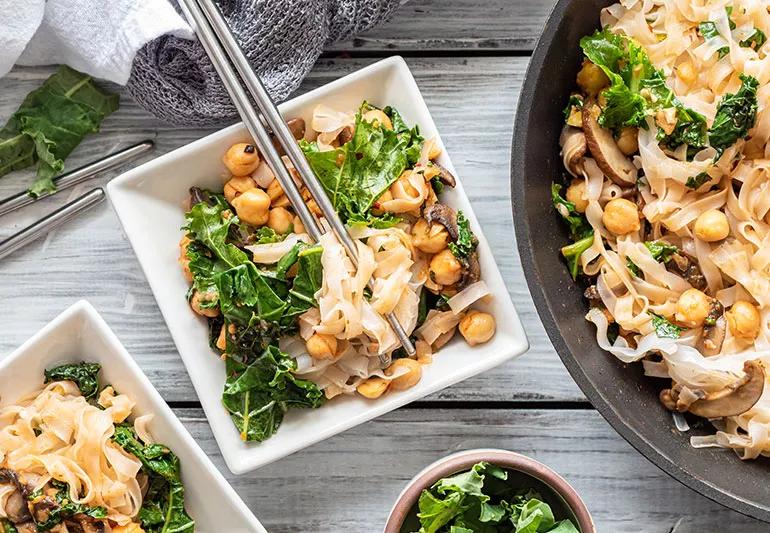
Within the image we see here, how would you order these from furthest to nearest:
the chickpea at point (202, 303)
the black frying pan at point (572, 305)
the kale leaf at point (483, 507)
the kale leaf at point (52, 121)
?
the kale leaf at point (52, 121)
the chickpea at point (202, 303)
the kale leaf at point (483, 507)
the black frying pan at point (572, 305)

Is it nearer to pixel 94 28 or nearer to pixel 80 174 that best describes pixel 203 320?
pixel 80 174

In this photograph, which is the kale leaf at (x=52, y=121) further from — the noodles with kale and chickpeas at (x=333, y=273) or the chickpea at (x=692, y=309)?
the chickpea at (x=692, y=309)

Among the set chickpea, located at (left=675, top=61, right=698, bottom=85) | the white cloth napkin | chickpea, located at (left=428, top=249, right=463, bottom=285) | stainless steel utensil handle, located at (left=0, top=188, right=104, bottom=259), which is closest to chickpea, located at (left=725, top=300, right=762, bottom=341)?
chickpea, located at (left=675, top=61, right=698, bottom=85)

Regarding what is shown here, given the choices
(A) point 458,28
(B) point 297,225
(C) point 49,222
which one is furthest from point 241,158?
(A) point 458,28

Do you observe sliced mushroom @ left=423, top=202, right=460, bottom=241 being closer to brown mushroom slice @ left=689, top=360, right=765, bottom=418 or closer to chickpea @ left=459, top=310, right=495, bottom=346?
chickpea @ left=459, top=310, right=495, bottom=346

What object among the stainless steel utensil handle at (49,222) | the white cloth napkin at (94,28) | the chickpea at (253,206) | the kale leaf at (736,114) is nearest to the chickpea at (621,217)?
the kale leaf at (736,114)
